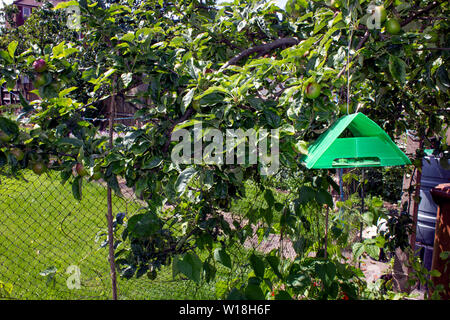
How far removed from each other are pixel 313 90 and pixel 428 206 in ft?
7.77

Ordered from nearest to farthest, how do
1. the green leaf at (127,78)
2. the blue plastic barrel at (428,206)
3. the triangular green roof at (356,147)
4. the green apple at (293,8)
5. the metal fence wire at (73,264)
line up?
1. the triangular green roof at (356,147)
2. the green leaf at (127,78)
3. the green apple at (293,8)
4. the metal fence wire at (73,264)
5. the blue plastic barrel at (428,206)

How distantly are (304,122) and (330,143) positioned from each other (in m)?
0.18

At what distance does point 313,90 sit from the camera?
1.05 m

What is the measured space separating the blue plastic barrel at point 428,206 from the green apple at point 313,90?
2.12 metres

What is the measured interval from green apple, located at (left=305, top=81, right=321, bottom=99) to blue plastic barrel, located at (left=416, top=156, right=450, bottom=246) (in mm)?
2116

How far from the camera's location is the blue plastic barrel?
2773 mm

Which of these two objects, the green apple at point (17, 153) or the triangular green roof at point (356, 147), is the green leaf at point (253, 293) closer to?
the triangular green roof at point (356, 147)

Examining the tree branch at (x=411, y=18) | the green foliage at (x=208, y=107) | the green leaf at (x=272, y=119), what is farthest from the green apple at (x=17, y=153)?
the tree branch at (x=411, y=18)

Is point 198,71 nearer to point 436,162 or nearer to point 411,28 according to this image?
point 411,28

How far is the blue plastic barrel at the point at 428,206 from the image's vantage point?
2773 millimetres

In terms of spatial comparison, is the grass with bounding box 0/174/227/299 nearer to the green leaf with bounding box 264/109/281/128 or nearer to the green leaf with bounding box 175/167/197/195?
the green leaf with bounding box 175/167/197/195

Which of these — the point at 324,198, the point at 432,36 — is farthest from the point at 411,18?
the point at 324,198

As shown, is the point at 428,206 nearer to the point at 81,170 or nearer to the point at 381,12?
the point at 381,12

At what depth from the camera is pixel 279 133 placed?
113 centimetres
